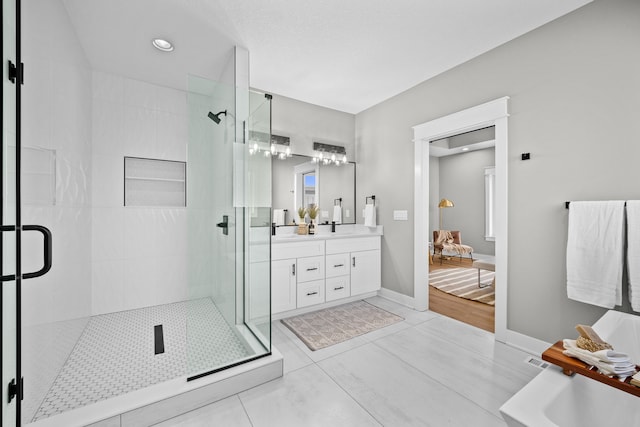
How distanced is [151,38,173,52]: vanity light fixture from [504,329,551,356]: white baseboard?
3.93 metres

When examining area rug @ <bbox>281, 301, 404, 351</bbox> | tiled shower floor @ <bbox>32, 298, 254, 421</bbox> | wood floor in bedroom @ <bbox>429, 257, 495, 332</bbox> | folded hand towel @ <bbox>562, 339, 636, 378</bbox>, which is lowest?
area rug @ <bbox>281, 301, 404, 351</bbox>

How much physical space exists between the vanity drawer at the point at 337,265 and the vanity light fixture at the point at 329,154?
52.9 inches

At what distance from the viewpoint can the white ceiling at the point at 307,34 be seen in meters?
2.00

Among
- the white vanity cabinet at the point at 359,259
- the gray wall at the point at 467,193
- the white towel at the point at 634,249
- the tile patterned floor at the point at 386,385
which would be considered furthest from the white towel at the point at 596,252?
the gray wall at the point at 467,193

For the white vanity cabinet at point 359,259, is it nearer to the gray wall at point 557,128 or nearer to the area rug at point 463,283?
the area rug at point 463,283

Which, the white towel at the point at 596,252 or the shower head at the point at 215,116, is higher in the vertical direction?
the shower head at the point at 215,116

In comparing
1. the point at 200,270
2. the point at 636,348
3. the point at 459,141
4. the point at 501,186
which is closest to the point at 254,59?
the point at 200,270

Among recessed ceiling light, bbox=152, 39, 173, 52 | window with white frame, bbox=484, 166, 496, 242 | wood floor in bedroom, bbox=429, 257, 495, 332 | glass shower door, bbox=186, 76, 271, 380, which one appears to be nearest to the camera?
glass shower door, bbox=186, 76, 271, 380

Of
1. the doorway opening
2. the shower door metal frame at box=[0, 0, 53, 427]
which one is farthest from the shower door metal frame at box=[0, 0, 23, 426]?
the doorway opening

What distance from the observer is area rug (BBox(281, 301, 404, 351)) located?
247cm

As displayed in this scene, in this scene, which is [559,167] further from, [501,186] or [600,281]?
[600,281]

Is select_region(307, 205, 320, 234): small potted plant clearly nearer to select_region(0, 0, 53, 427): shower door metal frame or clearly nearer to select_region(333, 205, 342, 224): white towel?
select_region(333, 205, 342, 224): white towel

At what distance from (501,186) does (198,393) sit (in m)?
2.79

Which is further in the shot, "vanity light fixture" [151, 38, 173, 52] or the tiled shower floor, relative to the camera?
"vanity light fixture" [151, 38, 173, 52]
